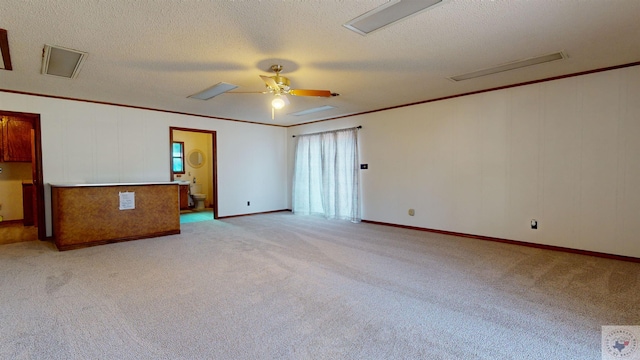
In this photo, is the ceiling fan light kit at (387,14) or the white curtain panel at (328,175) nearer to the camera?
the ceiling fan light kit at (387,14)

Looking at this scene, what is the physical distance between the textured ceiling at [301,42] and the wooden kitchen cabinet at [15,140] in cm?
216

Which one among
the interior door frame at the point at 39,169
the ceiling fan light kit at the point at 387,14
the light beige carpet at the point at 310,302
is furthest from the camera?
the interior door frame at the point at 39,169

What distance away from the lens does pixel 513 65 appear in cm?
352

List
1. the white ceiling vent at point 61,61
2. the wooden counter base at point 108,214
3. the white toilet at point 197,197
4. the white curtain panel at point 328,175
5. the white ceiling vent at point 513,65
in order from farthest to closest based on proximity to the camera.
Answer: the white toilet at point 197,197
the white curtain panel at point 328,175
the wooden counter base at point 108,214
the white ceiling vent at point 513,65
the white ceiling vent at point 61,61

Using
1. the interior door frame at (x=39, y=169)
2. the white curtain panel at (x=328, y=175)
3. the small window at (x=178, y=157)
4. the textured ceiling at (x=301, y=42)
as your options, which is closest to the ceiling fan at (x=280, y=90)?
the textured ceiling at (x=301, y=42)

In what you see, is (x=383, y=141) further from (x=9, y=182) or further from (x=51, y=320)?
(x=9, y=182)

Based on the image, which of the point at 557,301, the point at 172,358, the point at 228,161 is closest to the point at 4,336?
the point at 172,358

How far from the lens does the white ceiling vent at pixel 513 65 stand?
3255 mm

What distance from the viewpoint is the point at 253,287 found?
282 cm

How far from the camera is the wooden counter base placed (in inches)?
162

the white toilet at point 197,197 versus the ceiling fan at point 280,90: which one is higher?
the ceiling fan at point 280,90

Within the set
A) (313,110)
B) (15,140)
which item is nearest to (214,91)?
(313,110)

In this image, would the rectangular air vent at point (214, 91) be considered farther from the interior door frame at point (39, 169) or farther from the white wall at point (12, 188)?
the white wall at point (12, 188)

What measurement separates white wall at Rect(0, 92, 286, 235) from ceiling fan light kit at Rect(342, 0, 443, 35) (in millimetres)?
4819
